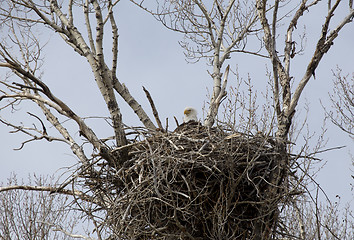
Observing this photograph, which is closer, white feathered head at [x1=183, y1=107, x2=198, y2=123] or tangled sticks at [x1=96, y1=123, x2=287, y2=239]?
tangled sticks at [x1=96, y1=123, x2=287, y2=239]

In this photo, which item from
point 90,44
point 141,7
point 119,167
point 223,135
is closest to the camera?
point 223,135

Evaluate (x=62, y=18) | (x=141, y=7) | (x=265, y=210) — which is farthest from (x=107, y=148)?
(x=141, y=7)

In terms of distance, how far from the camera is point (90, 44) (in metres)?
6.88

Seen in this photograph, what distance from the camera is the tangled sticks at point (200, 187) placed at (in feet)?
16.6

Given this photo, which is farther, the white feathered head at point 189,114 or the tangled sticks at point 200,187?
the white feathered head at point 189,114

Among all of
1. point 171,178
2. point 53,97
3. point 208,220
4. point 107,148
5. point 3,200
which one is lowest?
point 208,220

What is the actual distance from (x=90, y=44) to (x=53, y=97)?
60.5 inches

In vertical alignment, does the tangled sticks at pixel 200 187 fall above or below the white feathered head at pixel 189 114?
below

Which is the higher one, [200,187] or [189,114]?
[189,114]

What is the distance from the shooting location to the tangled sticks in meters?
5.06

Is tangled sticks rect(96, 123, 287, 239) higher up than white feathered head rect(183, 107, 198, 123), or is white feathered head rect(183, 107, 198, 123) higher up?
white feathered head rect(183, 107, 198, 123)

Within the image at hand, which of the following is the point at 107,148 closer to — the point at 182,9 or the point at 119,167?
the point at 119,167

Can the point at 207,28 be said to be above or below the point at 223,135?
above

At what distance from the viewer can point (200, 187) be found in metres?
5.29
